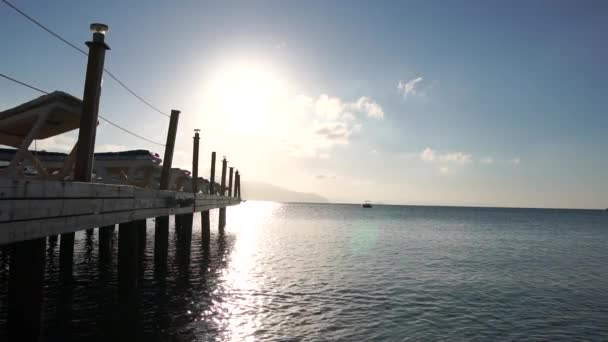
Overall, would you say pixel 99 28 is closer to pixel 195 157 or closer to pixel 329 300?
pixel 329 300

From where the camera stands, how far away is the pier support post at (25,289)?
6414mm

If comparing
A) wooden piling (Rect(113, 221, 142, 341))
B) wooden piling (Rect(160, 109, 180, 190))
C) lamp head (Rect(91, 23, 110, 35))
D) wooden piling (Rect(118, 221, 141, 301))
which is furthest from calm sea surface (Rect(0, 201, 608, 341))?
lamp head (Rect(91, 23, 110, 35))

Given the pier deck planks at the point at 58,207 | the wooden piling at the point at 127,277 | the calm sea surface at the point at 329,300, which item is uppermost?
the pier deck planks at the point at 58,207

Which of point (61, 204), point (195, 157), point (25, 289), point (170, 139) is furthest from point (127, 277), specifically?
point (195, 157)

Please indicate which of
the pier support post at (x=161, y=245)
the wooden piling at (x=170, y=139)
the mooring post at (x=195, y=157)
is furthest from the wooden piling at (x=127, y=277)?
the mooring post at (x=195, y=157)

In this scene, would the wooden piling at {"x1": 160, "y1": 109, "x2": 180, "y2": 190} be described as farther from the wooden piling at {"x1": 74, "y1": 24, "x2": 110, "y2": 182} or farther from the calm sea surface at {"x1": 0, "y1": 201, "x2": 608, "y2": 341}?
the wooden piling at {"x1": 74, "y1": 24, "x2": 110, "y2": 182}

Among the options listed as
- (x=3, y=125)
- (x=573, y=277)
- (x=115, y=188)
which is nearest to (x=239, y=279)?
(x=115, y=188)

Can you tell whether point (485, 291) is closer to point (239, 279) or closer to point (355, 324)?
point (355, 324)

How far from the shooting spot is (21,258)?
641cm

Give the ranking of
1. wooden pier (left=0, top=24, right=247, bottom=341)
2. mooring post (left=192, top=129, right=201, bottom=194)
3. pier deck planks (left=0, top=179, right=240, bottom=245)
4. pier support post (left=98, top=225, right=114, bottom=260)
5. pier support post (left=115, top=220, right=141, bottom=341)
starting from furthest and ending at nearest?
1. mooring post (left=192, top=129, right=201, bottom=194)
2. pier support post (left=98, top=225, right=114, bottom=260)
3. pier support post (left=115, top=220, right=141, bottom=341)
4. wooden pier (left=0, top=24, right=247, bottom=341)
5. pier deck planks (left=0, top=179, right=240, bottom=245)

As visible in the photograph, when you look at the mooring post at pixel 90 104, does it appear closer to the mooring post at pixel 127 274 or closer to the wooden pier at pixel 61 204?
the wooden pier at pixel 61 204

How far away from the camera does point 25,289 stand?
6520 mm

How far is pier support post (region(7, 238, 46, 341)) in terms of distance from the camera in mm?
6414

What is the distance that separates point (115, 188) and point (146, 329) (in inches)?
166
